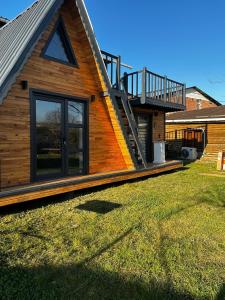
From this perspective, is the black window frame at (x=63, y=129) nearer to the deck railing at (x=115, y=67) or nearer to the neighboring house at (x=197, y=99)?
the deck railing at (x=115, y=67)

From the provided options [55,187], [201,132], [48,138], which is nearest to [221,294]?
[55,187]

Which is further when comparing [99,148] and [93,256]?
[99,148]

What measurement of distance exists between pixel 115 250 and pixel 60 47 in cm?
550

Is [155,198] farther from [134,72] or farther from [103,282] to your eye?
[134,72]

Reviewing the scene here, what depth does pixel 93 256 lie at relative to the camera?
10.9ft

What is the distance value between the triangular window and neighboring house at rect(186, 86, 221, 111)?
79.2 feet

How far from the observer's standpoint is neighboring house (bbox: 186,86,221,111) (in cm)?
2966

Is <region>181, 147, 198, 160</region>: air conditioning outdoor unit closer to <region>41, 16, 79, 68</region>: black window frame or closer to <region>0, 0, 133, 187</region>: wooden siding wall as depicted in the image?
<region>0, 0, 133, 187</region>: wooden siding wall

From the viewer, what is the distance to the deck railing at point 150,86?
9320mm

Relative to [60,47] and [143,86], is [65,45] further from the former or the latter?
[143,86]

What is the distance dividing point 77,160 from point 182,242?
13.9 ft

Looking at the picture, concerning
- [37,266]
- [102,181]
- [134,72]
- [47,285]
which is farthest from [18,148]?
[134,72]

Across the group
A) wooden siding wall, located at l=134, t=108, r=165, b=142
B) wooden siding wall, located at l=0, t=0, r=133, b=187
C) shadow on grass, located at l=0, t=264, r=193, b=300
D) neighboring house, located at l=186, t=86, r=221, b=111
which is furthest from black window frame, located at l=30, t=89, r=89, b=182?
neighboring house, located at l=186, t=86, r=221, b=111

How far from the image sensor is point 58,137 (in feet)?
22.0
